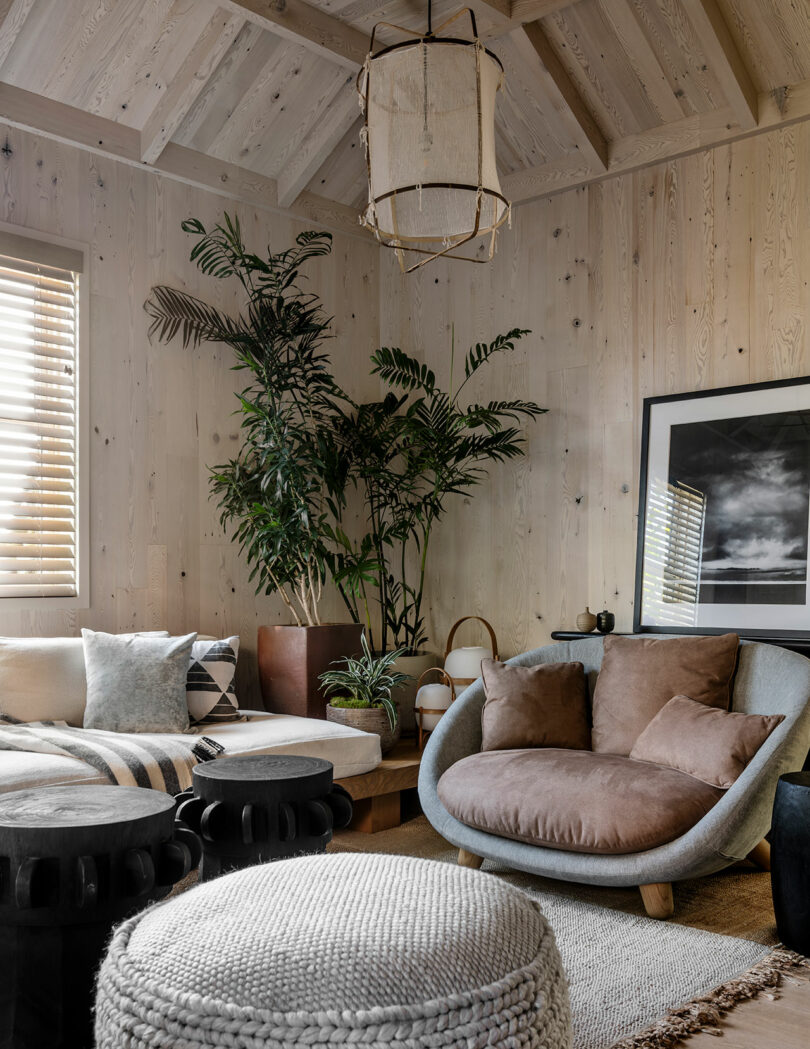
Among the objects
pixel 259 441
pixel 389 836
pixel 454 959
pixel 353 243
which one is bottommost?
pixel 389 836

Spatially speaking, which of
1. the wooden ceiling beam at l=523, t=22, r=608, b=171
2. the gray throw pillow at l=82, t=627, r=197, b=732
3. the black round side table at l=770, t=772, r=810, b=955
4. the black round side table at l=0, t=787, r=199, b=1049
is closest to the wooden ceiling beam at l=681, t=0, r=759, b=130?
the wooden ceiling beam at l=523, t=22, r=608, b=171

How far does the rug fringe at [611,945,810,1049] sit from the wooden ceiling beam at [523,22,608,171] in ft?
11.2

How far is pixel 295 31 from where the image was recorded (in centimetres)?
375

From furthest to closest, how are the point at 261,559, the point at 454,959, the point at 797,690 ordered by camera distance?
1. the point at 261,559
2. the point at 797,690
3. the point at 454,959

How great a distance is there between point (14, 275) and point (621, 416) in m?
2.70

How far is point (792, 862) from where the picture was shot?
245 cm

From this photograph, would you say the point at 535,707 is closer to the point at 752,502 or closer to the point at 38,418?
the point at 752,502

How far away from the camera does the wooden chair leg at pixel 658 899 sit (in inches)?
106

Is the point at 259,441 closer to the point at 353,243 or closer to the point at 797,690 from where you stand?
the point at 353,243

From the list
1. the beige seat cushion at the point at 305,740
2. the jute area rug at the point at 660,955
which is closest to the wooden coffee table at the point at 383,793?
the beige seat cushion at the point at 305,740

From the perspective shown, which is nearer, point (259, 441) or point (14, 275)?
point (14, 275)

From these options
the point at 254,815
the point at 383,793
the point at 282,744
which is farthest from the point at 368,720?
the point at 254,815

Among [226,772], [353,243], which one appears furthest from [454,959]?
[353,243]

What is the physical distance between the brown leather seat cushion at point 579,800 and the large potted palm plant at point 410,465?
135 centimetres
